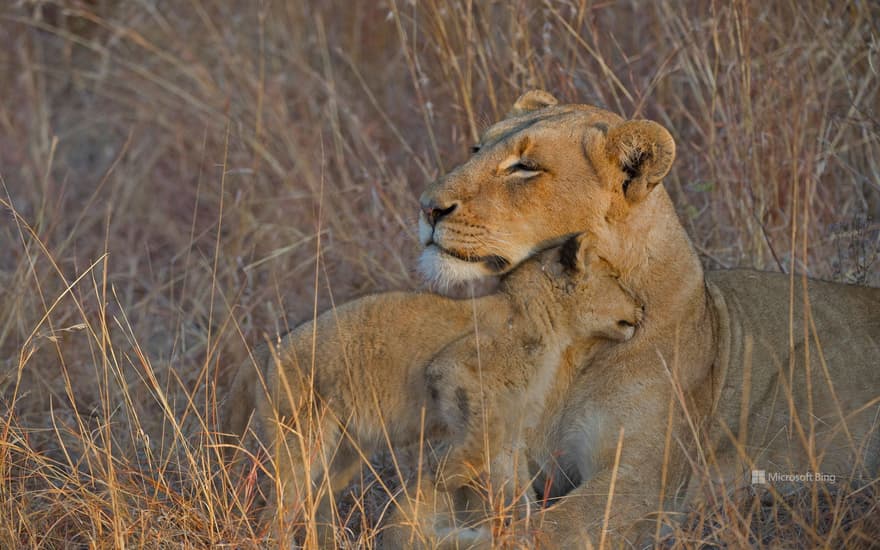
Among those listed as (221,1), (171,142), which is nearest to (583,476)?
(171,142)

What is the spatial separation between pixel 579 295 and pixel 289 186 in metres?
2.90

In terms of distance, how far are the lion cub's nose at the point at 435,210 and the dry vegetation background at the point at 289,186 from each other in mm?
412

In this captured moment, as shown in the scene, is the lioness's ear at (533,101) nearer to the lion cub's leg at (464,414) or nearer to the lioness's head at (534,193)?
the lioness's head at (534,193)


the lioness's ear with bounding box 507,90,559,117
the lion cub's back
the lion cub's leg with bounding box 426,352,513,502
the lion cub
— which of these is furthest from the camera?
the lioness's ear with bounding box 507,90,559,117

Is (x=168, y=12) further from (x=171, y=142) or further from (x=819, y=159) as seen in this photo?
(x=819, y=159)

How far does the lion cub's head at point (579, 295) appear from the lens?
10.9 feet

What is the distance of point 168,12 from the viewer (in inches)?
302

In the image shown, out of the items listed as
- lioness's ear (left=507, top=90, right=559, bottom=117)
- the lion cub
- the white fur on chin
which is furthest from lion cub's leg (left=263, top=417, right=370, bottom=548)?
lioness's ear (left=507, top=90, right=559, bottom=117)

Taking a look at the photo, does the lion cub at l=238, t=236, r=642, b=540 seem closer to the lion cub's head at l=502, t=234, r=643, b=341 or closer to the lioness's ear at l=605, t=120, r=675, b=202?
the lion cub's head at l=502, t=234, r=643, b=341

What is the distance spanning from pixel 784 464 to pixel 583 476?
588 mm

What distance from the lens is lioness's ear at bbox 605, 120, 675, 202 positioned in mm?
3234

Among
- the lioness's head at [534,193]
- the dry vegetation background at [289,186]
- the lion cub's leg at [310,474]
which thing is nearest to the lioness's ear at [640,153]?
the lioness's head at [534,193]

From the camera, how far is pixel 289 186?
5.98 meters

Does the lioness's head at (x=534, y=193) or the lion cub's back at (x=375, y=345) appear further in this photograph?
the lion cub's back at (x=375, y=345)
